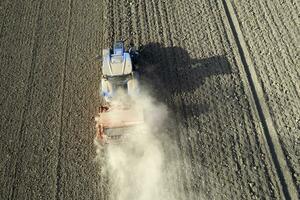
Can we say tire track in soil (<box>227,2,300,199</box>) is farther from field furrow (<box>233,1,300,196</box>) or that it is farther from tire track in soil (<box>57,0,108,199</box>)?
tire track in soil (<box>57,0,108,199</box>)

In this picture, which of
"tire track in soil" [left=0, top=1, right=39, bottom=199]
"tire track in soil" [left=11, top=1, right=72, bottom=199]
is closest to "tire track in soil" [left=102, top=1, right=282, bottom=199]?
"tire track in soil" [left=11, top=1, right=72, bottom=199]

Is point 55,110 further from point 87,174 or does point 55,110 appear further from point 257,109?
point 257,109

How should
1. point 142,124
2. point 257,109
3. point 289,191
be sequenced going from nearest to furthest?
point 289,191 → point 142,124 → point 257,109

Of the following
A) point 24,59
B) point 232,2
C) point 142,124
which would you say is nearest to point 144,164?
point 142,124

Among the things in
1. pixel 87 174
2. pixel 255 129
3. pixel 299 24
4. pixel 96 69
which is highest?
pixel 299 24

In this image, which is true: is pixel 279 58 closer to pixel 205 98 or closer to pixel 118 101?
pixel 205 98

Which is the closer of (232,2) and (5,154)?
(5,154)

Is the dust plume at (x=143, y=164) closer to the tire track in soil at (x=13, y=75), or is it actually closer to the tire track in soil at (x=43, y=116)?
the tire track in soil at (x=43, y=116)
